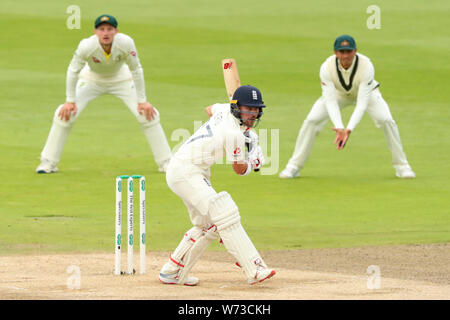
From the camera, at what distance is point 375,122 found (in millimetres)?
16469

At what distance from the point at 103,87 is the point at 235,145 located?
7.79 metres

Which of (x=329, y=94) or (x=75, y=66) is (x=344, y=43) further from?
(x=75, y=66)

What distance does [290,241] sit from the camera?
467 inches

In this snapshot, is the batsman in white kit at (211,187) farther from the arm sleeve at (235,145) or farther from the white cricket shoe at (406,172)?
the white cricket shoe at (406,172)

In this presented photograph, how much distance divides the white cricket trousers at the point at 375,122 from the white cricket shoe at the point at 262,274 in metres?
7.39

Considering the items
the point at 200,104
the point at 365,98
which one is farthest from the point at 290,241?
the point at 200,104

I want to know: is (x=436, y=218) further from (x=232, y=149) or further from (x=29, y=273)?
(x=29, y=273)

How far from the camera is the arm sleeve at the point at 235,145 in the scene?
364 inches

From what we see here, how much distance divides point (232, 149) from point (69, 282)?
1816mm

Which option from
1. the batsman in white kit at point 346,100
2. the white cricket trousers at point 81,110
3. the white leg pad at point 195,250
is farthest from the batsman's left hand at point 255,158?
the white cricket trousers at point 81,110

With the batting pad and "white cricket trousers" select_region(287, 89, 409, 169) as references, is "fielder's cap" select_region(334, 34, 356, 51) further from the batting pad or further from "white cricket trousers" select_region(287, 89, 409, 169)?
the batting pad

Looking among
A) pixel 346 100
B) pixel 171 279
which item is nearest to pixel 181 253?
pixel 171 279

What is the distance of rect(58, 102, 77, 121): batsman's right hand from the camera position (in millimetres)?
16294

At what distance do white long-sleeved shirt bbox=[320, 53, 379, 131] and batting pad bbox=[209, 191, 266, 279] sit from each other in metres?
6.61
